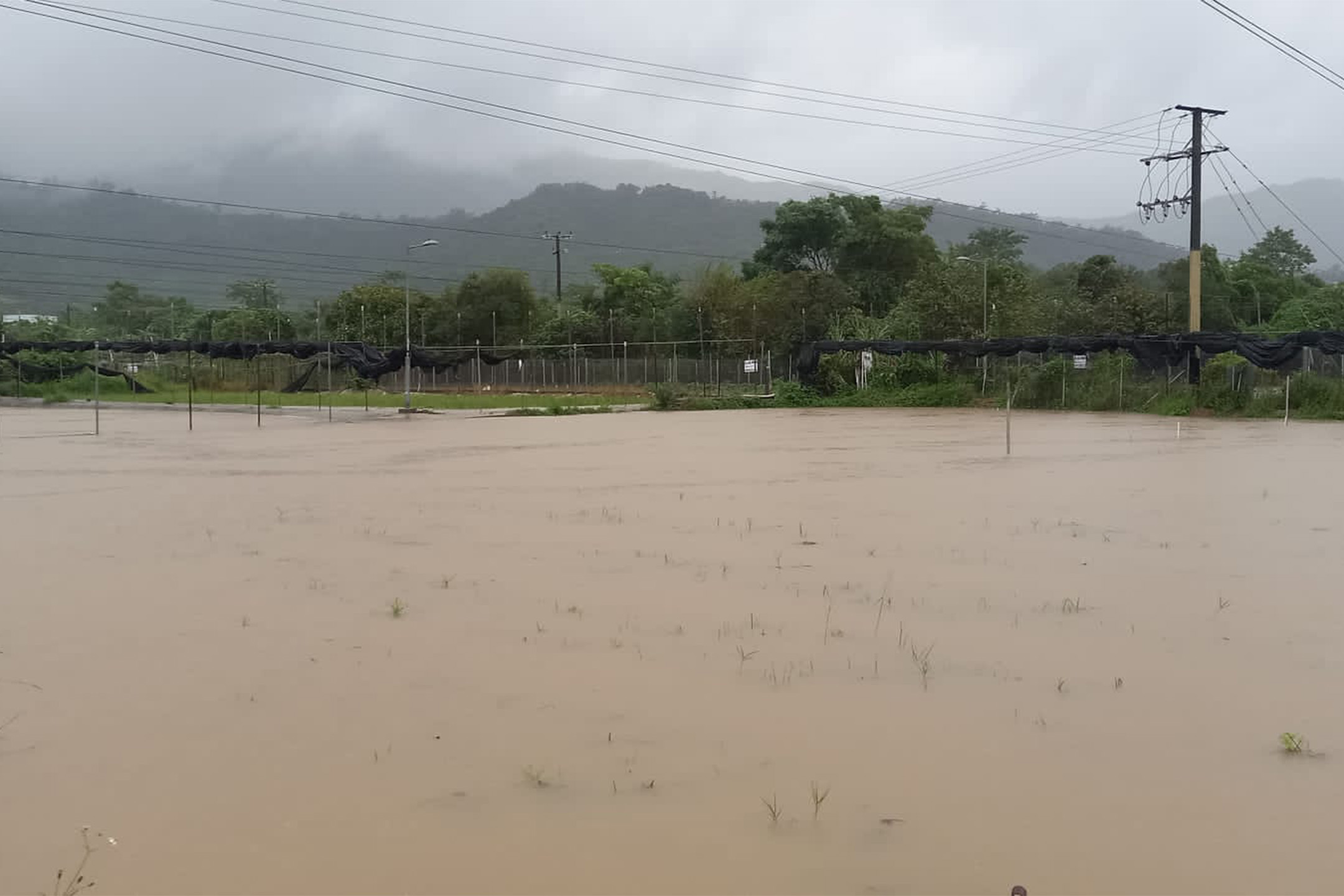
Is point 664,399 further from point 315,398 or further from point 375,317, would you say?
point 375,317

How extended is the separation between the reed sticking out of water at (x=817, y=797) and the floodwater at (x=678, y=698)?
3 cm

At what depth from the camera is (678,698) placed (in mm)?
5172

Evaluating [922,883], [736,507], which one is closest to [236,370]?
[736,507]

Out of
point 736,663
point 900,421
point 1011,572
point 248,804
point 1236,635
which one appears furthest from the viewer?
point 900,421

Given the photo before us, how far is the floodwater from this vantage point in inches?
143

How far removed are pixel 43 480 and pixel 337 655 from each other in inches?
445

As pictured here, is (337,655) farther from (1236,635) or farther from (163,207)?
(163,207)

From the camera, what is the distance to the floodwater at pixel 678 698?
3641 mm

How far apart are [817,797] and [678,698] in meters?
1.26

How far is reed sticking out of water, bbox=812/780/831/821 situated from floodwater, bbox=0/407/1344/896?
28mm

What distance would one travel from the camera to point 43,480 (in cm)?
1499

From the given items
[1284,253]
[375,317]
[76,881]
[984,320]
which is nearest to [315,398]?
[984,320]

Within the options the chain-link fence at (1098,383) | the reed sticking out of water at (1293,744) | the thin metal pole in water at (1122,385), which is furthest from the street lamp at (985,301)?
the reed sticking out of water at (1293,744)

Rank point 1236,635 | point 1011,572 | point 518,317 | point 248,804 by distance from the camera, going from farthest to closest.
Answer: point 518,317, point 1011,572, point 1236,635, point 248,804
